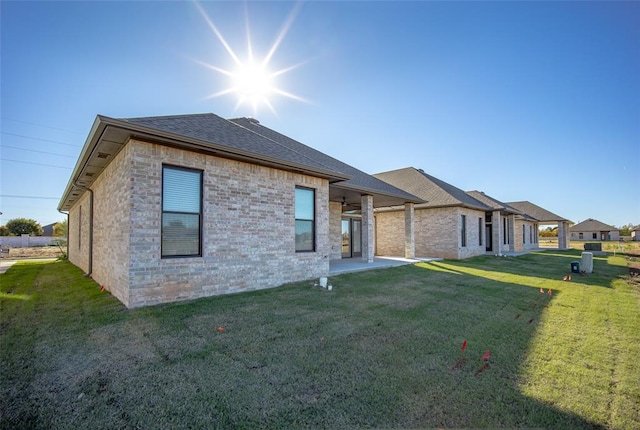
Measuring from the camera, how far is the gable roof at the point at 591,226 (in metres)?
56.1

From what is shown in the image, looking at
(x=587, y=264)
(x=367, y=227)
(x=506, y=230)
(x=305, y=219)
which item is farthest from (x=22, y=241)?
(x=506, y=230)

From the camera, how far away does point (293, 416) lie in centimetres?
247

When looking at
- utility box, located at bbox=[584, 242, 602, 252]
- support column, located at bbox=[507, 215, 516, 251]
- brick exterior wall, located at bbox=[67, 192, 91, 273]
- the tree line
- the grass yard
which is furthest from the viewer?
the tree line

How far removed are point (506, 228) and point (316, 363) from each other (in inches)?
1080

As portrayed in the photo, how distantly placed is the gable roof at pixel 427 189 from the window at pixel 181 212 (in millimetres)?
13900

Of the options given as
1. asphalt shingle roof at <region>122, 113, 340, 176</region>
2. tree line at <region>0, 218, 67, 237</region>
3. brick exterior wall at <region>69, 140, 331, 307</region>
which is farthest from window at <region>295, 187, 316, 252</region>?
tree line at <region>0, 218, 67, 237</region>

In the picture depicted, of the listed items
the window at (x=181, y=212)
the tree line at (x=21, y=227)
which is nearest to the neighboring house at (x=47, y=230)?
the tree line at (x=21, y=227)

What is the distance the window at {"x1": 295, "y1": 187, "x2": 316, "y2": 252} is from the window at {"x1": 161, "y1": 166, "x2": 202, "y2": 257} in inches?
122

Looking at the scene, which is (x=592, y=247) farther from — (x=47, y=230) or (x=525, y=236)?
(x=47, y=230)

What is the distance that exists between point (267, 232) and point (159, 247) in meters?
2.67

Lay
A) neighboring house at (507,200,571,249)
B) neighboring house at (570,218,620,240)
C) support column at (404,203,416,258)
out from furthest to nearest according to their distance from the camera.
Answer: neighboring house at (570,218,620,240) → neighboring house at (507,200,571,249) → support column at (404,203,416,258)

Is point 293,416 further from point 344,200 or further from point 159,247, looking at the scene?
point 344,200

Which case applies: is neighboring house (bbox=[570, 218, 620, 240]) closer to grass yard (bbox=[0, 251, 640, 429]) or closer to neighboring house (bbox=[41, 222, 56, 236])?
grass yard (bbox=[0, 251, 640, 429])

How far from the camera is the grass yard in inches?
99.2
